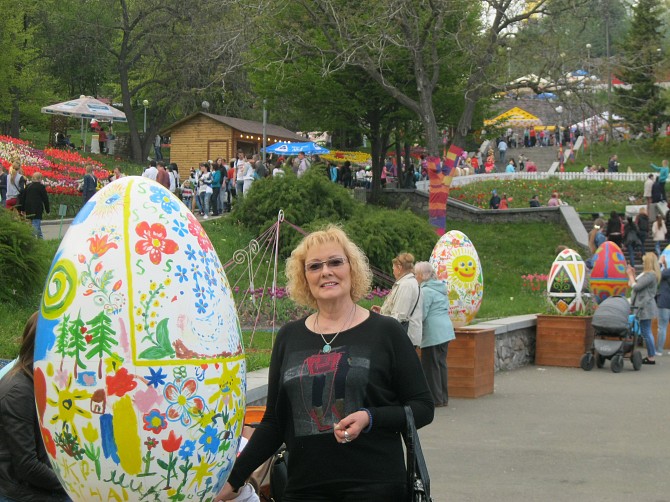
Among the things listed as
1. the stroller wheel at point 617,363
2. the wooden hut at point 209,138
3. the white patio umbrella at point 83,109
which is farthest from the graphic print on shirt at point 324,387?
the wooden hut at point 209,138

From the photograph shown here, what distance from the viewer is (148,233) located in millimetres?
4191

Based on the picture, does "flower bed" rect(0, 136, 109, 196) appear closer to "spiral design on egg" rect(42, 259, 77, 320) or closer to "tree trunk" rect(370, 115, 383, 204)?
"tree trunk" rect(370, 115, 383, 204)

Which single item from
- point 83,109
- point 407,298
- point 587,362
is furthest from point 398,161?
point 407,298

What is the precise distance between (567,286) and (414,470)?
44.2ft

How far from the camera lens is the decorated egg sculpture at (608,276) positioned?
722 inches

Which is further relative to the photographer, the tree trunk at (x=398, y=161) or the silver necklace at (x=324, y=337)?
the tree trunk at (x=398, y=161)

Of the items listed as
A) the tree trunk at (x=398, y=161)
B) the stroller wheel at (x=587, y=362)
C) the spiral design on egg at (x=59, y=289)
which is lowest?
the stroller wheel at (x=587, y=362)

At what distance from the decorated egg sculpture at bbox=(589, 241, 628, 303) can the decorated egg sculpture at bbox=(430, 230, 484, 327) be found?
4.16 m

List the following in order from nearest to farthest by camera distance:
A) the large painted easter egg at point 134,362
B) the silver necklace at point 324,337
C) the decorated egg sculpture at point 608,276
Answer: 1. the large painted easter egg at point 134,362
2. the silver necklace at point 324,337
3. the decorated egg sculpture at point 608,276

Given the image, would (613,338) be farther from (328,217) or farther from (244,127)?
(244,127)

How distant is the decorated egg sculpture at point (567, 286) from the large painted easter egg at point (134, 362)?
1360 cm

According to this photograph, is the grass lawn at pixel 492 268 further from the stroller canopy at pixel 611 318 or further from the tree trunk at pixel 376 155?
the tree trunk at pixel 376 155

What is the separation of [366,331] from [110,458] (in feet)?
3.45

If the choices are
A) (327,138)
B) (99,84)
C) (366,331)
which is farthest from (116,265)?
(99,84)
